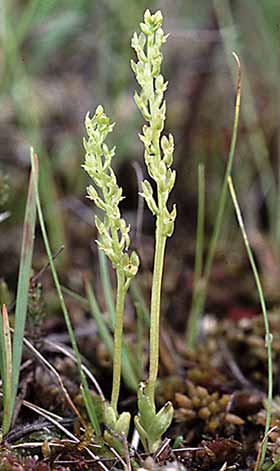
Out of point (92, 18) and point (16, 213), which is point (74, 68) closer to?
point (92, 18)

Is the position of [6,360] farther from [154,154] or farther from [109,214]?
[154,154]

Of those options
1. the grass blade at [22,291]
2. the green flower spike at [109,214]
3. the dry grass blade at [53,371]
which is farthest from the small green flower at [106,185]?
the dry grass blade at [53,371]

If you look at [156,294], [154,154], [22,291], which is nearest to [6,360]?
[22,291]

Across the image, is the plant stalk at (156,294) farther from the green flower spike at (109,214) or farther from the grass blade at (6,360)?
the grass blade at (6,360)

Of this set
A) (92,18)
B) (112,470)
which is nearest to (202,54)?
(92,18)

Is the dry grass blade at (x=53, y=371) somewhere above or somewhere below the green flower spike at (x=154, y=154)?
below

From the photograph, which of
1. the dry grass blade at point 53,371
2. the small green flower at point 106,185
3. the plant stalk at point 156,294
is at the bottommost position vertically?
the dry grass blade at point 53,371
